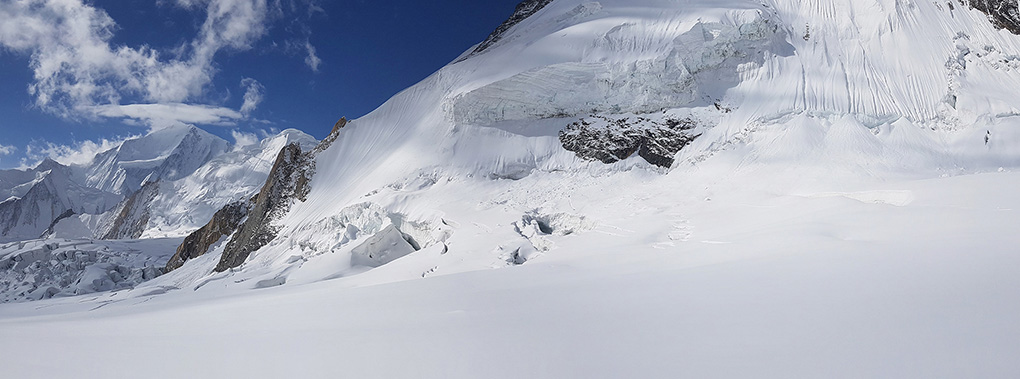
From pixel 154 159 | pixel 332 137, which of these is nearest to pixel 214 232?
pixel 332 137

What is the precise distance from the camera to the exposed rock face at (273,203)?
1766cm

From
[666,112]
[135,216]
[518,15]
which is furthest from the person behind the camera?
[135,216]

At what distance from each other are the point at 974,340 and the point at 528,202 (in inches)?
435

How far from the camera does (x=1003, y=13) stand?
13523 mm

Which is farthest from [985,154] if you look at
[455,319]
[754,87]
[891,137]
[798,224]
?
[455,319]

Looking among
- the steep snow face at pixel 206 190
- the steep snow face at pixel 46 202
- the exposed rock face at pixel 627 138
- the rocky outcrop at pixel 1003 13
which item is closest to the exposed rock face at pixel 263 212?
the exposed rock face at pixel 627 138

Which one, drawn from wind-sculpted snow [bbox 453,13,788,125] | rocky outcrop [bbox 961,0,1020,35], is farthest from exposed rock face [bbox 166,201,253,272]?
rocky outcrop [bbox 961,0,1020,35]

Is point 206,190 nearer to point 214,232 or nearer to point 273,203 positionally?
point 214,232

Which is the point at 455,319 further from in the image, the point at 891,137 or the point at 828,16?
the point at 828,16

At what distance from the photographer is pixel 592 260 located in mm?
6449

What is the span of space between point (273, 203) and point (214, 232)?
17.9ft

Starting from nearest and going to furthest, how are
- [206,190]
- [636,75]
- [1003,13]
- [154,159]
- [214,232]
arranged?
[1003,13], [636,75], [214,232], [206,190], [154,159]

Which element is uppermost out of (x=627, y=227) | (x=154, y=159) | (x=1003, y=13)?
(x=154, y=159)

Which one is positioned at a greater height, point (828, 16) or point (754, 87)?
point (828, 16)
